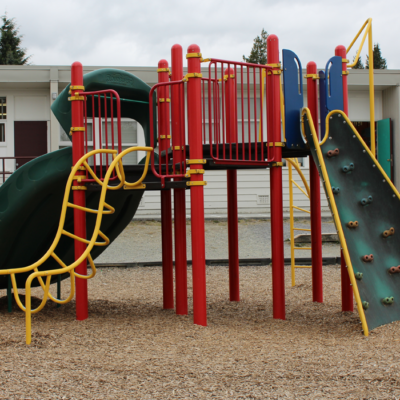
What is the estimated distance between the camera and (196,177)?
4551 millimetres

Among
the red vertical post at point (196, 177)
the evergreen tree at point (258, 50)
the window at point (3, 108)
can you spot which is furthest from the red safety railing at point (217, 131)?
the evergreen tree at point (258, 50)

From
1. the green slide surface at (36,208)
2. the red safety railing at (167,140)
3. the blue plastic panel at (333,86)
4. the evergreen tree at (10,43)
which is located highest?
the evergreen tree at (10,43)

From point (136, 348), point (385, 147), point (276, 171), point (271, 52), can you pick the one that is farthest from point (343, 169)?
point (385, 147)

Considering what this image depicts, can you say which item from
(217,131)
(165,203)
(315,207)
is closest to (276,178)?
(217,131)

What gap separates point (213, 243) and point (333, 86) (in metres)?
6.95

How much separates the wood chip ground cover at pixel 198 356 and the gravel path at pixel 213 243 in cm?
453

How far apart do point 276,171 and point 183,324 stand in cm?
179

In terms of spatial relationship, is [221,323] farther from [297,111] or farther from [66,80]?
[66,80]

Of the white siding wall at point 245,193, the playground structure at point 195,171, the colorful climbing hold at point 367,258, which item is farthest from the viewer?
the white siding wall at point 245,193

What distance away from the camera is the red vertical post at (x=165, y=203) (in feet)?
17.5

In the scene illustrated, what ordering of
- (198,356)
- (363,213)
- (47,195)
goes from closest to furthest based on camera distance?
1. (198,356)
2. (363,213)
3. (47,195)

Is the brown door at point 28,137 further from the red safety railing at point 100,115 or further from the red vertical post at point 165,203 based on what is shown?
the red vertical post at point 165,203

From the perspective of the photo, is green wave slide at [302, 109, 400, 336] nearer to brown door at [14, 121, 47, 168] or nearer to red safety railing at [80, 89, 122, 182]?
red safety railing at [80, 89, 122, 182]

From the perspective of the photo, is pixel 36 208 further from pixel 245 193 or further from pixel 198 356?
pixel 245 193
